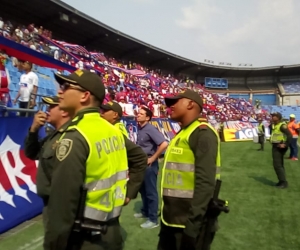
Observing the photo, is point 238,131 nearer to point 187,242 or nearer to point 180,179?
point 180,179

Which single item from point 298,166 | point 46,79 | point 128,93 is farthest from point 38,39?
point 298,166

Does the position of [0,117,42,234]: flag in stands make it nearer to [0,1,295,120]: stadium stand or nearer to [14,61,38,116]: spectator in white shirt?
[0,1,295,120]: stadium stand

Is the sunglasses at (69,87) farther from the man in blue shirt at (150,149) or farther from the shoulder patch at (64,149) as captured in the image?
the man in blue shirt at (150,149)

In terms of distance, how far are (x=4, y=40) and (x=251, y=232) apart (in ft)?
16.9

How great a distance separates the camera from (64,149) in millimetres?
1697

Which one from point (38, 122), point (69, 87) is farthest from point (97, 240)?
point (38, 122)

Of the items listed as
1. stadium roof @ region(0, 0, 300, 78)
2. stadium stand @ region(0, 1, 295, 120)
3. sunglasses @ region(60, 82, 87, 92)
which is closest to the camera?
sunglasses @ region(60, 82, 87, 92)

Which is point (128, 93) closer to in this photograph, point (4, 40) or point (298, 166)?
point (298, 166)

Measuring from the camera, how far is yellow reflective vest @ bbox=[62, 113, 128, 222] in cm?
178

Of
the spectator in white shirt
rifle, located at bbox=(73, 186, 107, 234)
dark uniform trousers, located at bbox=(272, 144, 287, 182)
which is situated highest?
the spectator in white shirt

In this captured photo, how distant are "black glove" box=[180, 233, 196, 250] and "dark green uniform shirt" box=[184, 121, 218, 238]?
0.11 feet

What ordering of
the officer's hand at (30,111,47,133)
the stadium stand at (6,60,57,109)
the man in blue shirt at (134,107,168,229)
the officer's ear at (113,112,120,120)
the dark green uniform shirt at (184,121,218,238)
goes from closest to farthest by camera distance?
the dark green uniform shirt at (184,121,218,238), the officer's hand at (30,111,47,133), the officer's ear at (113,112,120,120), the man in blue shirt at (134,107,168,229), the stadium stand at (6,60,57,109)

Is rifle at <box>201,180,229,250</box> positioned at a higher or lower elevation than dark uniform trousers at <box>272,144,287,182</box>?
higher

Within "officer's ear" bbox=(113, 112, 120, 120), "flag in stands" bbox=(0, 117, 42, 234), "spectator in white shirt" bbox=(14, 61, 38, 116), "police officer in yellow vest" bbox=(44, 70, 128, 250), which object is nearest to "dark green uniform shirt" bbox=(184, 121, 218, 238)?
"police officer in yellow vest" bbox=(44, 70, 128, 250)
